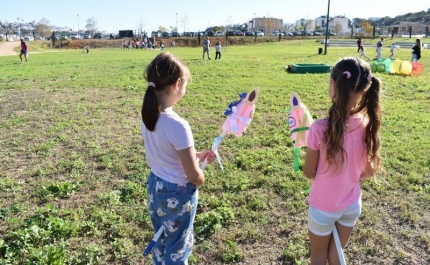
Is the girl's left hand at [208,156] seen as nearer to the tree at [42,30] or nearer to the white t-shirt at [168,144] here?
the white t-shirt at [168,144]

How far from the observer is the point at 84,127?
25.7ft

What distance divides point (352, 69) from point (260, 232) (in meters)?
2.26

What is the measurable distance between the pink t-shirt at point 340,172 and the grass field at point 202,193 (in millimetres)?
558

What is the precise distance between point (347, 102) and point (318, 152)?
37 cm

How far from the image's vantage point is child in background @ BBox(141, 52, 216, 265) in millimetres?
2275

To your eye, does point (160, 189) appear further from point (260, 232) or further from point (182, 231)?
point (260, 232)

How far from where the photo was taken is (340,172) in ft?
7.61

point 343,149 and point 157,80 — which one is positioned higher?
point 157,80

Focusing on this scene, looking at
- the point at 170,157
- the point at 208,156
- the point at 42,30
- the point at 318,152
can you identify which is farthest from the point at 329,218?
the point at 42,30

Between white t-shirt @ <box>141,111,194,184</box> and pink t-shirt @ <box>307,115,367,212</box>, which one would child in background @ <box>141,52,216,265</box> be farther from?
pink t-shirt @ <box>307,115,367,212</box>

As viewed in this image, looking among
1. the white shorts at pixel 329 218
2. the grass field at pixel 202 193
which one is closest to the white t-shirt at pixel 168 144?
the white shorts at pixel 329 218

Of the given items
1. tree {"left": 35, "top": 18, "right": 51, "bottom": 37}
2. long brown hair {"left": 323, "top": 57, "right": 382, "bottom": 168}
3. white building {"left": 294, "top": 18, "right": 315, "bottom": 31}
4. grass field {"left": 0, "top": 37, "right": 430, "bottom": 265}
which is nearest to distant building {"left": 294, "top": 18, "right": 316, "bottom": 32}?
white building {"left": 294, "top": 18, "right": 315, "bottom": 31}

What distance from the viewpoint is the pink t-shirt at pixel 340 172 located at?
88.7 inches

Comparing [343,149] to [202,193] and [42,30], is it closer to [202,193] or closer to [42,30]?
[202,193]
